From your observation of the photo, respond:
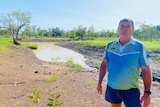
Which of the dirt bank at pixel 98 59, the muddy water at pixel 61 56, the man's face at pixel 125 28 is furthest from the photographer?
the muddy water at pixel 61 56

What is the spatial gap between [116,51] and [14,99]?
420 centimetres

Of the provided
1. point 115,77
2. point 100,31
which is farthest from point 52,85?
point 100,31

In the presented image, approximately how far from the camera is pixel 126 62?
354 cm

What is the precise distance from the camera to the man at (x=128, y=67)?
3.52 m

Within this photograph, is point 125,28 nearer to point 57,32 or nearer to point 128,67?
point 128,67

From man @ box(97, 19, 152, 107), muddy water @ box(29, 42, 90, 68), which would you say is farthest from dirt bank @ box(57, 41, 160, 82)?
man @ box(97, 19, 152, 107)

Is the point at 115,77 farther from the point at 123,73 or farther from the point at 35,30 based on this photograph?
the point at 35,30

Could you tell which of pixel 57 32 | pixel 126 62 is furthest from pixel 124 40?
pixel 57 32

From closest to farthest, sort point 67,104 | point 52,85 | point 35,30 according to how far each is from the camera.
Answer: point 67,104
point 52,85
point 35,30

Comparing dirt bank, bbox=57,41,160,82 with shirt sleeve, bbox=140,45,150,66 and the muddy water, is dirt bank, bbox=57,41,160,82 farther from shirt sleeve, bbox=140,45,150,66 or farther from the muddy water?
shirt sleeve, bbox=140,45,150,66

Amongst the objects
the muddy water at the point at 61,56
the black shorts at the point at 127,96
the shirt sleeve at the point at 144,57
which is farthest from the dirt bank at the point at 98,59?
the shirt sleeve at the point at 144,57

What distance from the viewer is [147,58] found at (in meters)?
3.54

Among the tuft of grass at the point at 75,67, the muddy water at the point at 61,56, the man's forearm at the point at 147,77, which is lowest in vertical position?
the muddy water at the point at 61,56

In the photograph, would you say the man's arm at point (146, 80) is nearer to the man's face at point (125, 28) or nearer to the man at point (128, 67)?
the man at point (128, 67)
